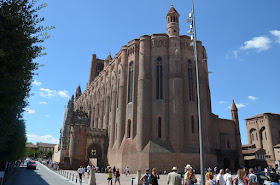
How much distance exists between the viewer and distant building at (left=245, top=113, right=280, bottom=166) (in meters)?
68.0

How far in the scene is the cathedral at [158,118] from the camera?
32.2m

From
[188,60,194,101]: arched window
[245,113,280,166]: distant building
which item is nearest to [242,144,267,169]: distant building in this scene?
[245,113,280,166]: distant building

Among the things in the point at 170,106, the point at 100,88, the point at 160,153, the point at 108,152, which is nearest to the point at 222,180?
the point at 160,153

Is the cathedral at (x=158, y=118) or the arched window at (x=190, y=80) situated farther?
the arched window at (x=190, y=80)

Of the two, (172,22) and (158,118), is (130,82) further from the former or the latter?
(172,22)

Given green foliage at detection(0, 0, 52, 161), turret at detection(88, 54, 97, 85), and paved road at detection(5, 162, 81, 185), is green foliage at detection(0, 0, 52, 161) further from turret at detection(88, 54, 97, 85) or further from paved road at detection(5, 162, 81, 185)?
turret at detection(88, 54, 97, 85)

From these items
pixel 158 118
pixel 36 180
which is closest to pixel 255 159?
pixel 158 118

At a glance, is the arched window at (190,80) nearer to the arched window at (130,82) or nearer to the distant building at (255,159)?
the arched window at (130,82)

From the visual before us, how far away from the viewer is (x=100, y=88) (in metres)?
54.2

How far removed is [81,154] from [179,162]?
1872 cm

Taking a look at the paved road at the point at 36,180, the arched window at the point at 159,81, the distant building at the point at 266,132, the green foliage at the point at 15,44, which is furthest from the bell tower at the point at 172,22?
the distant building at the point at 266,132

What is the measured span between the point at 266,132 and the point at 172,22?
5208 centimetres

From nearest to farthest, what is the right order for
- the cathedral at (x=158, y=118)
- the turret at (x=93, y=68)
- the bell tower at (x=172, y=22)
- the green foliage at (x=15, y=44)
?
1. the green foliage at (x=15, y=44)
2. the cathedral at (x=158, y=118)
3. the bell tower at (x=172, y=22)
4. the turret at (x=93, y=68)

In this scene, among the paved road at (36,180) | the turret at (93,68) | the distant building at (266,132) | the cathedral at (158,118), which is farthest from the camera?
the turret at (93,68)
